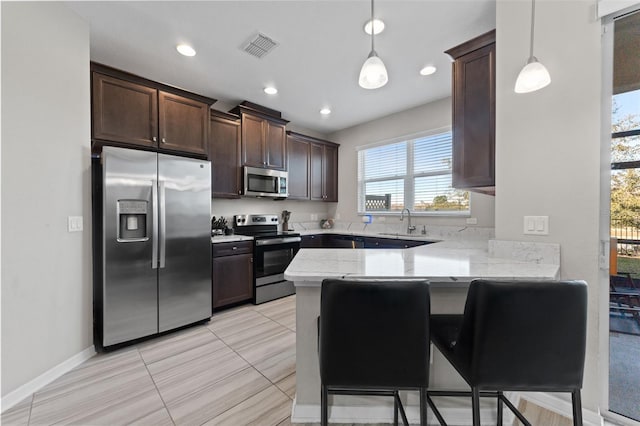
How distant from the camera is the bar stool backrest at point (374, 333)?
1010mm

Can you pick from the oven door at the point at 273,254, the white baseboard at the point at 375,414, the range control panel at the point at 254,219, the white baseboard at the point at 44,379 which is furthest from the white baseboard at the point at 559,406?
the range control panel at the point at 254,219

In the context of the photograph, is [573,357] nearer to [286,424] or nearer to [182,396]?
[286,424]

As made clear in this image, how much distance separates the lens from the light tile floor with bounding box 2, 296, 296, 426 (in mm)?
1551

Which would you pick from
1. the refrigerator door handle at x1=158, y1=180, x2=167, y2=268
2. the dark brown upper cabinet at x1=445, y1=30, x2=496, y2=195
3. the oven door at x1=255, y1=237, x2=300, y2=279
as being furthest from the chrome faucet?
the refrigerator door handle at x1=158, y1=180, x2=167, y2=268

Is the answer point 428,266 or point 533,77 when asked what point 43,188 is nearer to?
point 428,266

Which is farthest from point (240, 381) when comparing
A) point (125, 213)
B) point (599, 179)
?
point (599, 179)

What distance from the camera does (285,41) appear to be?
7.84 feet

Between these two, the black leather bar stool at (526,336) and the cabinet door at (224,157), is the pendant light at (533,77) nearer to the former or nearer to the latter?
the black leather bar stool at (526,336)

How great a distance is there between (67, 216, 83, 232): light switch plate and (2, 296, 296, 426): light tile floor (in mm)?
1101

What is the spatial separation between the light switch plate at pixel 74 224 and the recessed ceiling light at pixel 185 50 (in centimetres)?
178

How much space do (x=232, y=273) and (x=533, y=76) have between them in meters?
3.24

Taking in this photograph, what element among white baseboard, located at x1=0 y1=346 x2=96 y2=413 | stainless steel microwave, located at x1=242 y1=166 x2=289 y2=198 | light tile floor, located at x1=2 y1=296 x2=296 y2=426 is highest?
stainless steel microwave, located at x1=242 y1=166 x2=289 y2=198

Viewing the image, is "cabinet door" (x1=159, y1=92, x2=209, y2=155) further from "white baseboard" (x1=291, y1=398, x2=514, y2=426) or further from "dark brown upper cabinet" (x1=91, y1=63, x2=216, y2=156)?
"white baseboard" (x1=291, y1=398, x2=514, y2=426)

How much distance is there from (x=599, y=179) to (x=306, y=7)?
2.26m
